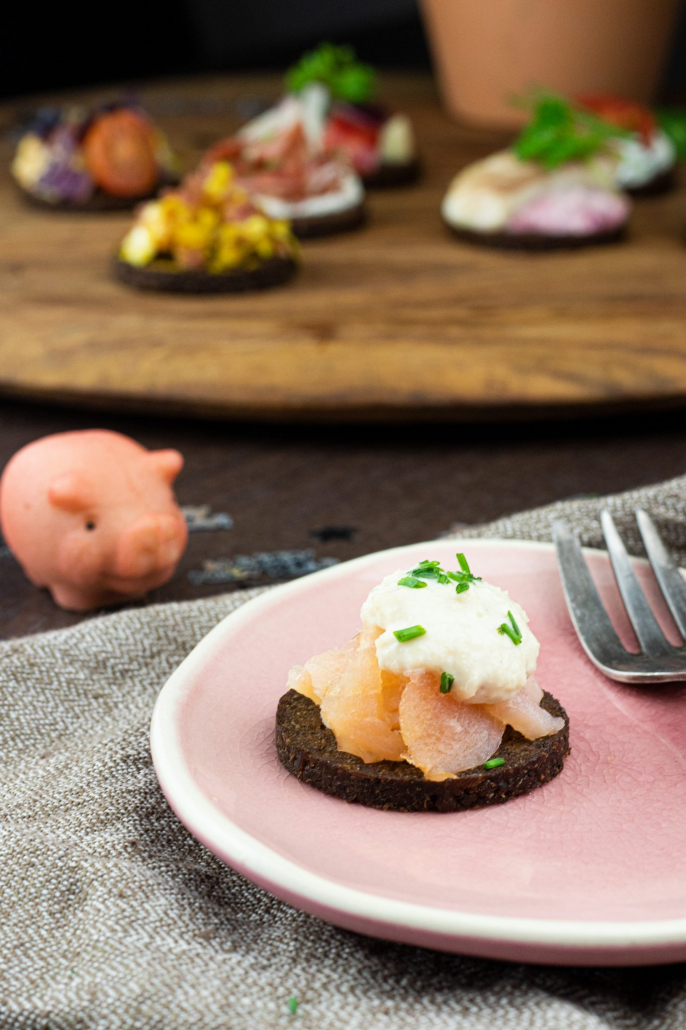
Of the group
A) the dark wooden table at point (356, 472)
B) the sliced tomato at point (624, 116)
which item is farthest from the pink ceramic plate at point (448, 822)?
the sliced tomato at point (624, 116)

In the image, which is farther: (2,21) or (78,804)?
(2,21)

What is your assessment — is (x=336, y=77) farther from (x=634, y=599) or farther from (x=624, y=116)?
(x=634, y=599)

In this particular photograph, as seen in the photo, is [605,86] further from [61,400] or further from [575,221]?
[61,400]

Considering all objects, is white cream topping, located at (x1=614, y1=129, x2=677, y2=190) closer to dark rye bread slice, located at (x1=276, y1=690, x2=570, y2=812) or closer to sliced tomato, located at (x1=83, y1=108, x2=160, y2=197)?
sliced tomato, located at (x1=83, y1=108, x2=160, y2=197)

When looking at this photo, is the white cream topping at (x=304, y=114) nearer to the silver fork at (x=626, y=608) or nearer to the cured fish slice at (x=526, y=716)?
the silver fork at (x=626, y=608)

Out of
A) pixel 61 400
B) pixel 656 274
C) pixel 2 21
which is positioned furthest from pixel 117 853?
pixel 2 21

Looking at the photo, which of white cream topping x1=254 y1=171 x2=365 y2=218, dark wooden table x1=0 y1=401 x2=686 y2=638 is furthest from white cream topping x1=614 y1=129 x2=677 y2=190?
dark wooden table x1=0 y1=401 x2=686 y2=638

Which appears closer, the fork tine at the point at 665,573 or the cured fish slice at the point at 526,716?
the cured fish slice at the point at 526,716
